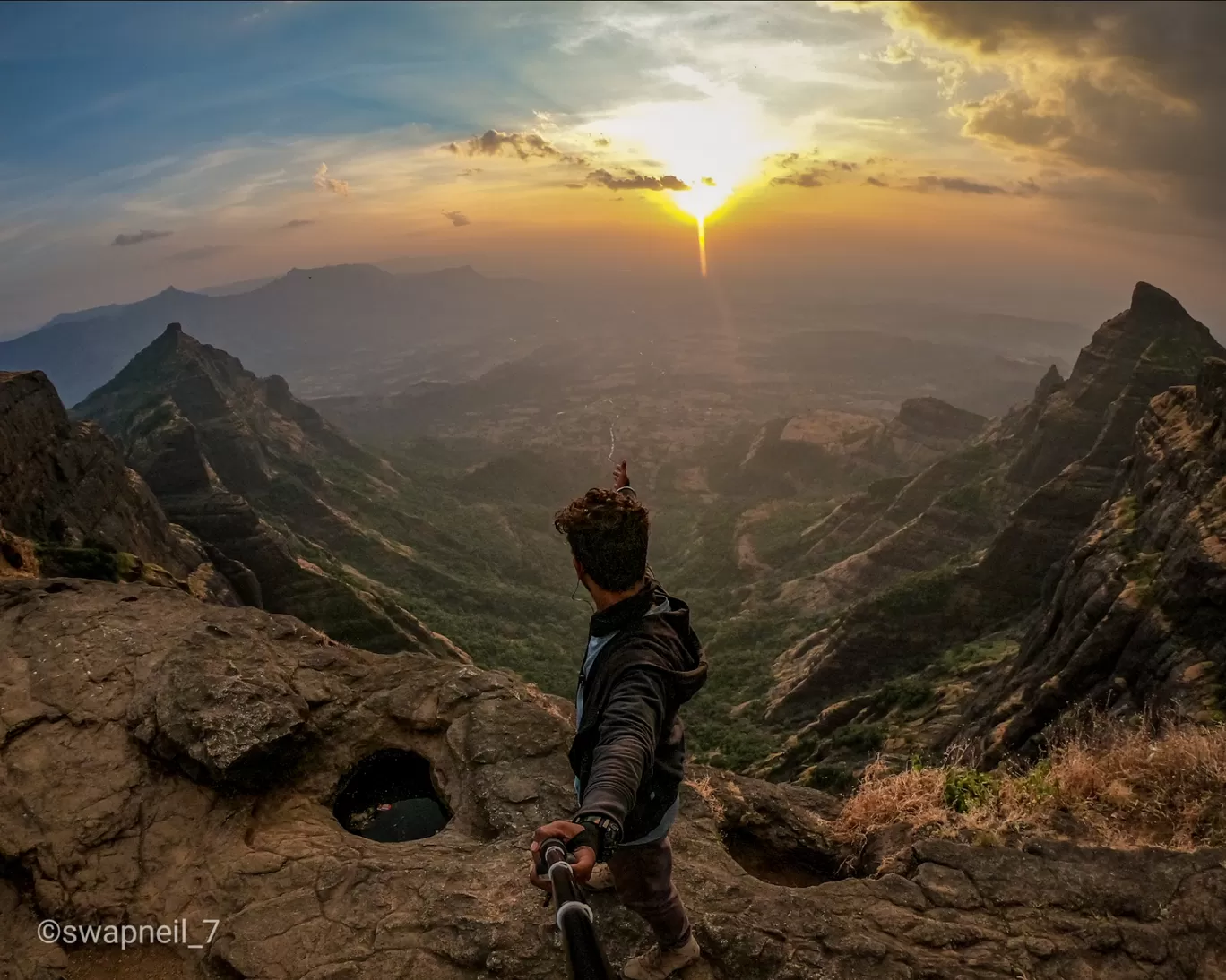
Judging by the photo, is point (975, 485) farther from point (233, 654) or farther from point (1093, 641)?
point (233, 654)

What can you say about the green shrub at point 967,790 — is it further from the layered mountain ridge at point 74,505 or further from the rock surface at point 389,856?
the layered mountain ridge at point 74,505

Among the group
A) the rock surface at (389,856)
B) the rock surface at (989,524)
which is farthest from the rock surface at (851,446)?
the rock surface at (389,856)

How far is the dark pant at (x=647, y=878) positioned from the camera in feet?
17.5

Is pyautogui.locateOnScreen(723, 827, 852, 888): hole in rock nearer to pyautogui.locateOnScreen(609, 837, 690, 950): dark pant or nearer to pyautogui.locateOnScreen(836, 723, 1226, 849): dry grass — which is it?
pyautogui.locateOnScreen(836, 723, 1226, 849): dry grass

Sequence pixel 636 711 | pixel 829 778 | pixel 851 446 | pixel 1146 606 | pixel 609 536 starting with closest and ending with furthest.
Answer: pixel 636 711 < pixel 609 536 < pixel 1146 606 < pixel 829 778 < pixel 851 446

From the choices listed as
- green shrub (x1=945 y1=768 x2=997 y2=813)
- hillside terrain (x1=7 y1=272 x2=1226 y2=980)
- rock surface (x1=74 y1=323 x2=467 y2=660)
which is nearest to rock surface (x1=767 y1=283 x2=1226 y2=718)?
hillside terrain (x1=7 y1=272 x2=1226 y2=980)

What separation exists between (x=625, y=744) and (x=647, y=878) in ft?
6.87

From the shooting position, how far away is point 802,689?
50.4 m

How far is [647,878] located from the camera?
5.35 m

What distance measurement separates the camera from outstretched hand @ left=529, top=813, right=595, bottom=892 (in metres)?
3.22

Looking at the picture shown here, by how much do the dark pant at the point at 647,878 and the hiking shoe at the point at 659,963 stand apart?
42 cm

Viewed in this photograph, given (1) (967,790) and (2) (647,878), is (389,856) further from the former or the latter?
(1) (967,790)

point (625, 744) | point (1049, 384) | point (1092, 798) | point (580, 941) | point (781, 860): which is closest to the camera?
point (580, 941)

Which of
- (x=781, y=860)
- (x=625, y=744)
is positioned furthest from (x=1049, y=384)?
(x=625, y=744)
